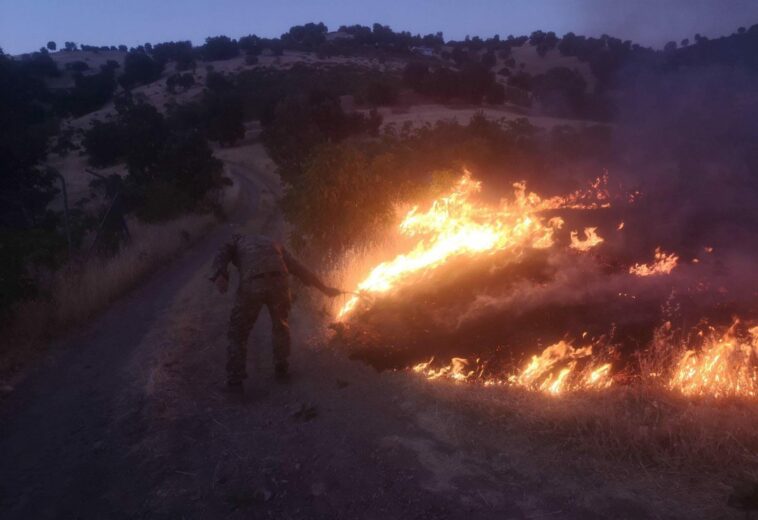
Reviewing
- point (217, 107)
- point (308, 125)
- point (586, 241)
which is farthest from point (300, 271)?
point (217, 107)

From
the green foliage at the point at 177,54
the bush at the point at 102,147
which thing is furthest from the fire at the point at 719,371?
the green foliage at the point at 177,54

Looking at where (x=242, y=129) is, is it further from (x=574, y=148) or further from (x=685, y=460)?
(x=685, y=460)

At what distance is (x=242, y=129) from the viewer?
47.9m

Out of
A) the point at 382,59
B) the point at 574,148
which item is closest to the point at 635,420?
the point at 574,148

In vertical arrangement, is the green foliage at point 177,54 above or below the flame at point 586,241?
above

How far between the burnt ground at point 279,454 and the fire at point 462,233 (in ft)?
7.11

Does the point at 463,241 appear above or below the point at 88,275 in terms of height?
above

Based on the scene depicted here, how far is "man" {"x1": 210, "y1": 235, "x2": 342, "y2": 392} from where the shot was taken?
655 centimetres

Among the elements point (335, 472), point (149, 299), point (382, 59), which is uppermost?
point (382, 59)

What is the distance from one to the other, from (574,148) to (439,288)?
13774 mm

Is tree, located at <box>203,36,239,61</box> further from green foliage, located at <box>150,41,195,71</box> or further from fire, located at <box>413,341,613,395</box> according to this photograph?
fire, located at <box>413,341,613,395</box>

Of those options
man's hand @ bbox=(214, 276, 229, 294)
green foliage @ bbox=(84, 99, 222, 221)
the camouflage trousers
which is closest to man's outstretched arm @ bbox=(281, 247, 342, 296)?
the camouflage trousers

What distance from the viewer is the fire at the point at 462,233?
9.27 metres

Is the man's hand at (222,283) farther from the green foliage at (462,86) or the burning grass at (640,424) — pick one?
the green foliage at (462,86)
